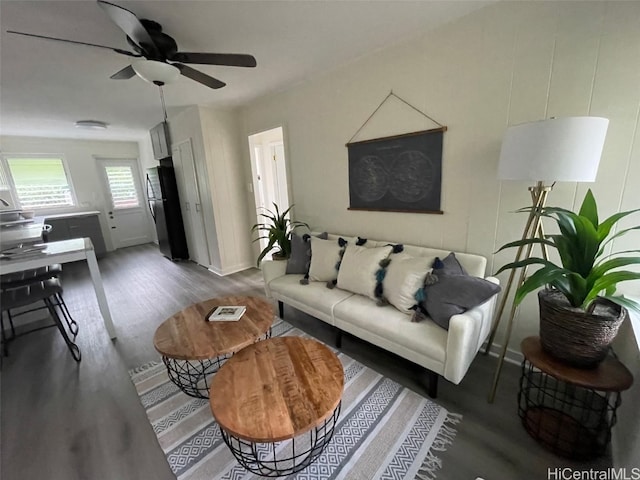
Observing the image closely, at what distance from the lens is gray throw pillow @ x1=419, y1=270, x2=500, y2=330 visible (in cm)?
153

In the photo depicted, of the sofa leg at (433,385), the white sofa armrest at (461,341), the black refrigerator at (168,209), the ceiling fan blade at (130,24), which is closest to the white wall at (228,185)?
the black refrigerator at (168,209)

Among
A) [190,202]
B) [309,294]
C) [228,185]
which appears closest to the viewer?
[309,294]

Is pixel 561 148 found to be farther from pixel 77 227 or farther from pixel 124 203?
pixel 124 203

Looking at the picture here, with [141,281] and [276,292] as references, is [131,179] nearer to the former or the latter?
[141,281]

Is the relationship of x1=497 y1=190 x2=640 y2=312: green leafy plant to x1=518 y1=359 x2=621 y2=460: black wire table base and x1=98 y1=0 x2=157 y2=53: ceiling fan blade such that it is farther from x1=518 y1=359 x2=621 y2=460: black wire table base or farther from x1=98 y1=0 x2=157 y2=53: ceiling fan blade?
x1=98 y1=0 x2=157 y2=53: ceiling fan blade

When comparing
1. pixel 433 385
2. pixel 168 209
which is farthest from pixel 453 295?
pixel 168 209

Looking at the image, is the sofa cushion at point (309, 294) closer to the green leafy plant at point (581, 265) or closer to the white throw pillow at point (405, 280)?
the white throw pillow at point (405, 280)

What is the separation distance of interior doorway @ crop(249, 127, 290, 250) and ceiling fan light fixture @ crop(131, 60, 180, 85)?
2.39m

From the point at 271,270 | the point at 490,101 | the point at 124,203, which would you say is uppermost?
the point at 490,101

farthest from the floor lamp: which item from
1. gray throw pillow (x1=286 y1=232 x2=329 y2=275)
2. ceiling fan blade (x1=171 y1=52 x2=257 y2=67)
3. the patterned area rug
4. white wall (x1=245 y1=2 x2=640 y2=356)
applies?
gray throw pillow (x1=286 y1=232 x2=329 y2=275)

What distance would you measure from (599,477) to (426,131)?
2157 millimetres

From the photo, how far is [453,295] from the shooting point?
5.22 ft

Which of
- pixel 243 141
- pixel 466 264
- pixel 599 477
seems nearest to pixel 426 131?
pixel 466 264

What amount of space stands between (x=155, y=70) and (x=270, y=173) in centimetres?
285
